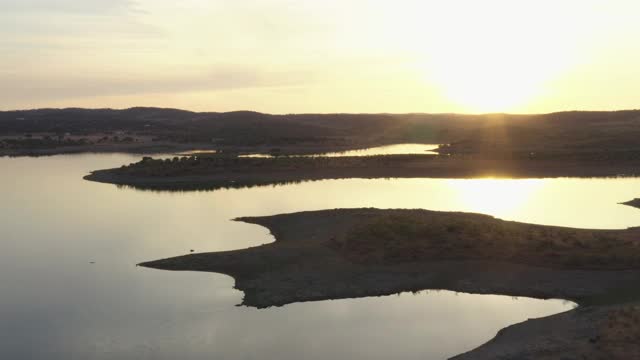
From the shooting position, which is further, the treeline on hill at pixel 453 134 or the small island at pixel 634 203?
the treeline on hill at pixel 453 134

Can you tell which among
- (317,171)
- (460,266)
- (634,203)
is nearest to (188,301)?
(460,266)

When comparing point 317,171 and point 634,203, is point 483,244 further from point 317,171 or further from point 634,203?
point 317,171

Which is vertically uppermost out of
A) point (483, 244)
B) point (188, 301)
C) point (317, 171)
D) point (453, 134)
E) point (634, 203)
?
point (453, 134)

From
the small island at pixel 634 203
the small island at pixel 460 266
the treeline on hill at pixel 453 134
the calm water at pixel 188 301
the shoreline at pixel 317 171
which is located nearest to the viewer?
the calm water at pixel 188 301

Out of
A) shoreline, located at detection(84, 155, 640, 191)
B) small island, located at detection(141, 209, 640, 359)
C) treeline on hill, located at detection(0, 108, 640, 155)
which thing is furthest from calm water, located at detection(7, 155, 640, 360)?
treeline on hill, located at detection(0, 108, 640, 155)

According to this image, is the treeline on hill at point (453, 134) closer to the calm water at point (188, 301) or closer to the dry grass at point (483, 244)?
the calm water at point (188, 301)

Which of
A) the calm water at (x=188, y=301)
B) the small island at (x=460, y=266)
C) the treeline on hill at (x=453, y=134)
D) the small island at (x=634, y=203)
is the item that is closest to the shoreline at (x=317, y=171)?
the calm water at (x=188, y=301)

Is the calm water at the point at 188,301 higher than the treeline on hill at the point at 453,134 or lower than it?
lower
